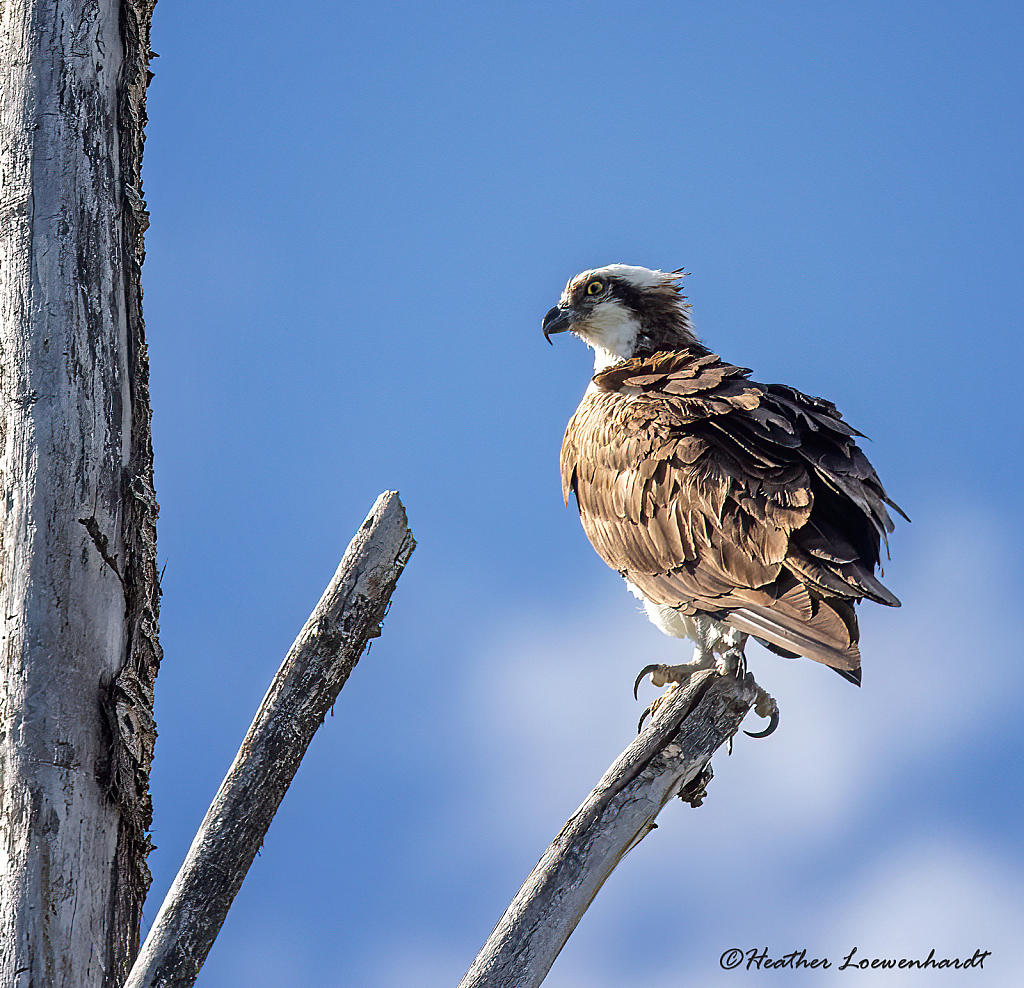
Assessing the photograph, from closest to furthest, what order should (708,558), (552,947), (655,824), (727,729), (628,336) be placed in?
(552,947) < (655,824) < (727,729) < (708,558) < (628,336)

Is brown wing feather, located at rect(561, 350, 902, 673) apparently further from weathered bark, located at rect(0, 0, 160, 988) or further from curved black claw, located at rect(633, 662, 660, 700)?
weathered bark, located at rect(0, 0, 160, 988)

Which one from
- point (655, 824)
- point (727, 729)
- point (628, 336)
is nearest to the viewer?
point (655, 824)

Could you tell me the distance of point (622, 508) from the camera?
17.4 feet

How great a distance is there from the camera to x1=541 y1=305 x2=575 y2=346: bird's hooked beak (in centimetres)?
691

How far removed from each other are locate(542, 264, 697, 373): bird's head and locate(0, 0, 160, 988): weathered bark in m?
3.18

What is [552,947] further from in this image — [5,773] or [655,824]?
[5,773]

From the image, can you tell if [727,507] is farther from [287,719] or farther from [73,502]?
[73,502]

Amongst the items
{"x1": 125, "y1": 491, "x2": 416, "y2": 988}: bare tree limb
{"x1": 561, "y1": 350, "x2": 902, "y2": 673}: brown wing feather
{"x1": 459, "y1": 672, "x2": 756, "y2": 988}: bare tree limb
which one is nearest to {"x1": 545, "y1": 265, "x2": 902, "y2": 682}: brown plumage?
{"x1": 561, "y1": 350, "x2": 902, "y2": 673}: brown wing feather

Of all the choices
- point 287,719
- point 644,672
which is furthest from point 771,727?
point 287,719

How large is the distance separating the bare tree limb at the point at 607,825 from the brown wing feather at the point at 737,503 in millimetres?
528

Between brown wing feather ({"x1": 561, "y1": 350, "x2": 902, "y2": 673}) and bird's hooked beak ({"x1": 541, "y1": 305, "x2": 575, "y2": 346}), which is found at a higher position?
bird's hooked beak ({"x1": 541, "y1": 305, "x2": 575, "y2": 346})

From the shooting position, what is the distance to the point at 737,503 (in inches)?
188

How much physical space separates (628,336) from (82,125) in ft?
11.7

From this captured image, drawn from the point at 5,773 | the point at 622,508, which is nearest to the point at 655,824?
the point at 622,508
